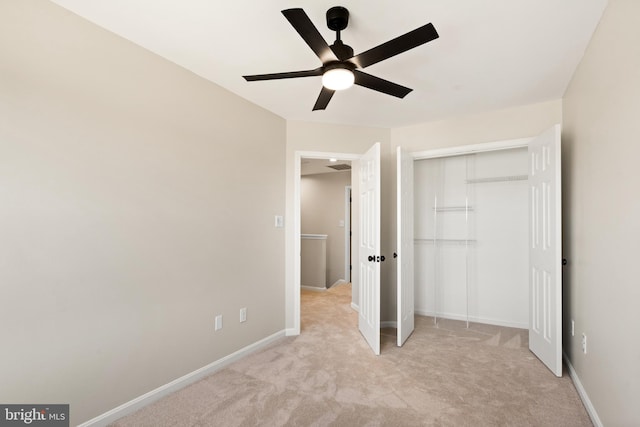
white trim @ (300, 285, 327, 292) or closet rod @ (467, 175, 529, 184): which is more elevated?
closet rod @ (467, 175, 529, 184)

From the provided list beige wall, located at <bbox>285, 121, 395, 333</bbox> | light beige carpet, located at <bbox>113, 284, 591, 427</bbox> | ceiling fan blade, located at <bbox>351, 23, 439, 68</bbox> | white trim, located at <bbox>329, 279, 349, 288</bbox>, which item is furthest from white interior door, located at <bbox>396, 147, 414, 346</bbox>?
white trim, located at <bbox>329, 279, 349, 288</bbox>

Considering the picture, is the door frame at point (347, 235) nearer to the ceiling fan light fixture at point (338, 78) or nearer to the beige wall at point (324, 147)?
the beige wall at point (324, 147)

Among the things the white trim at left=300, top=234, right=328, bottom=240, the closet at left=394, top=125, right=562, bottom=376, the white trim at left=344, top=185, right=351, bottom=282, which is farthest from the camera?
the white trim at left=344, top=185, right=351, bottom=282

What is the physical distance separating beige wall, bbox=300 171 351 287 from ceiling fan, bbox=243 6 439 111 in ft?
14.9

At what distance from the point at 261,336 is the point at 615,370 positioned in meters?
2.72

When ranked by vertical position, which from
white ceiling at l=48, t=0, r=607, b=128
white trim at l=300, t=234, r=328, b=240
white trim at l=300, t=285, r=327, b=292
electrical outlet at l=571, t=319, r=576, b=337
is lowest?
white trim at l=300, t=285, r=327, b=292

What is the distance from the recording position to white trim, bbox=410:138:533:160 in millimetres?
3224

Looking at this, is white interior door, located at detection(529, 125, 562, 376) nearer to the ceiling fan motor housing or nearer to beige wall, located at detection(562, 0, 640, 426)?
beige wall, located at detection(562, 0, 640, 426)

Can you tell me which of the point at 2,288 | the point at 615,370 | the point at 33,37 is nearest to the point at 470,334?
the point at 615,370

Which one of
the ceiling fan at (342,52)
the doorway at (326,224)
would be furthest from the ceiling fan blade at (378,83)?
the doorway at (326,224)

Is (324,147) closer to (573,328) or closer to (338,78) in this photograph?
(338,78)

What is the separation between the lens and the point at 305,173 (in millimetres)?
6523

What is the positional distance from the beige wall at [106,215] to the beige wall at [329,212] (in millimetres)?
3678

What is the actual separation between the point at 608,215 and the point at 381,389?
1.89 m
